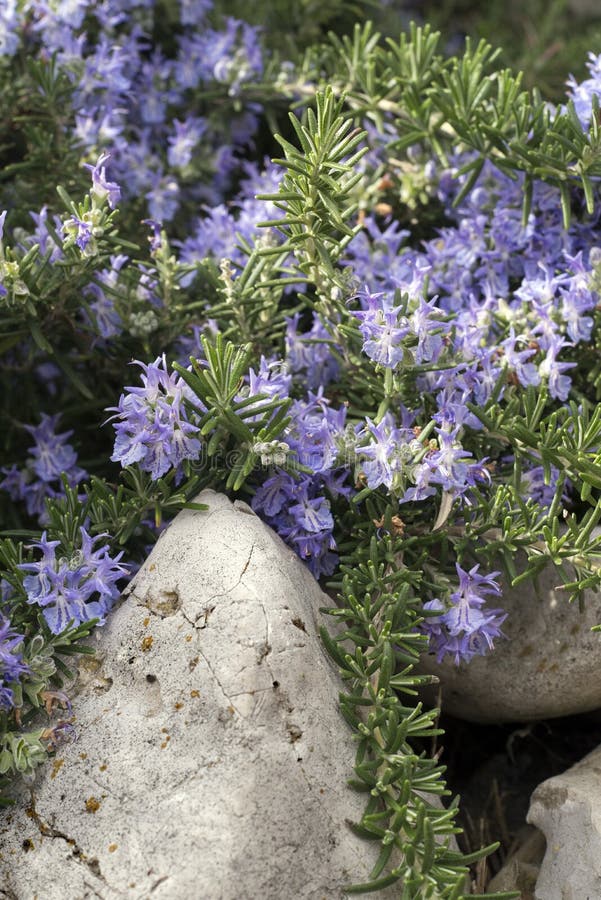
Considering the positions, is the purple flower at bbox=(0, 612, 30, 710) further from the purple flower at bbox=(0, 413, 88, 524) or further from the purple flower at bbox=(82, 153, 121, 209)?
the purple flower at bbox=(82, 153, 121, 209)

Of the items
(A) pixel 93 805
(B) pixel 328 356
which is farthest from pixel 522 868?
(B) pixel 328 356

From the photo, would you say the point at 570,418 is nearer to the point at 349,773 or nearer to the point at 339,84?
the point at 349,773

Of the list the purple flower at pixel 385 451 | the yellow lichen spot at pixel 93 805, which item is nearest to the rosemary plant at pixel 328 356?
the purple flower at pixel 385 451

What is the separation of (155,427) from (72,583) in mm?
347

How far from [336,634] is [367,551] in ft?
0.58

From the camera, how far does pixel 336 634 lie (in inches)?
79.4

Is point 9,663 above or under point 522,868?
above

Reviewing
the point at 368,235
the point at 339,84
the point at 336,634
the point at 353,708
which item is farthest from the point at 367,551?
the point at 339,84

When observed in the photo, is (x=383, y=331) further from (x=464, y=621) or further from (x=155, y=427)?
(x=464, y=621)

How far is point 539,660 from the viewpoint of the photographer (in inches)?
86.3

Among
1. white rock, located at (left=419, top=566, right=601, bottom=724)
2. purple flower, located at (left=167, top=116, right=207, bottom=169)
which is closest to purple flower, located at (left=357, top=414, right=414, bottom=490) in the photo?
white rock, located at (left=419, top=566, right=601, bottom=724)

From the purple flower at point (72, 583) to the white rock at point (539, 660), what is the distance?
730mm

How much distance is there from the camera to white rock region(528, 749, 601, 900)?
1900 mm

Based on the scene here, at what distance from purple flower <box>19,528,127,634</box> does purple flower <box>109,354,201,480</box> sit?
0.17 metres
